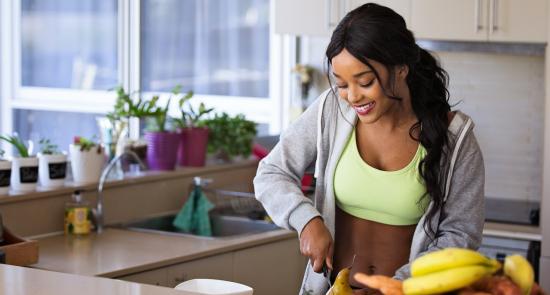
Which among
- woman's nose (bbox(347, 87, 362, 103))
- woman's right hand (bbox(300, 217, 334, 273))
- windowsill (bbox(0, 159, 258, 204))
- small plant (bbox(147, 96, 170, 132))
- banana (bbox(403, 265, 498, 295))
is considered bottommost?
windowsill (bbox(0, 159, 258, 204))

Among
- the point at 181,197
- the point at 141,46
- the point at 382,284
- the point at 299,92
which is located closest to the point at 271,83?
the point at 299,92

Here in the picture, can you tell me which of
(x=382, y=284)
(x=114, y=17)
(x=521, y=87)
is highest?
(x=114, y=17)

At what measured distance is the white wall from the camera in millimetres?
4902

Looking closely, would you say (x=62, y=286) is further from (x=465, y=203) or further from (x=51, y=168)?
(x=51, y=168)

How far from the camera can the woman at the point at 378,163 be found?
2.46m

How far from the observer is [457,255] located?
1.68 m

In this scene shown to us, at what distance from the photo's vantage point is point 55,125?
5.92m

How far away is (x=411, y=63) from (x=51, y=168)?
194 cm

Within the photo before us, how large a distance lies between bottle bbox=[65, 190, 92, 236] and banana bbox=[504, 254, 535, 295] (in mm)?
2559

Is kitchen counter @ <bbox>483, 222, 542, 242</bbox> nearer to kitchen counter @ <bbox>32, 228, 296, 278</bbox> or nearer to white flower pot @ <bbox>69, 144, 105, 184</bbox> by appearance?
kitchen counter @ <bbox>32, 228, 296, 278</bbox>

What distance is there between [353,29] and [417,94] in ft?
0.97

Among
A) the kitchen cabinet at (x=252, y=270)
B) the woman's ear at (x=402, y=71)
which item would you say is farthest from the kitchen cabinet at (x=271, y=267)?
the woman's ear at (x=402, y=71)

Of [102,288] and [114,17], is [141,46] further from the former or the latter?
[102,288]

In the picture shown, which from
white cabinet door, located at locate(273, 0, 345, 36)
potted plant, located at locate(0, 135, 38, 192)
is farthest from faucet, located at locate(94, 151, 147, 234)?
white cabinet door, located at locate(273, 0, 345, 36)
